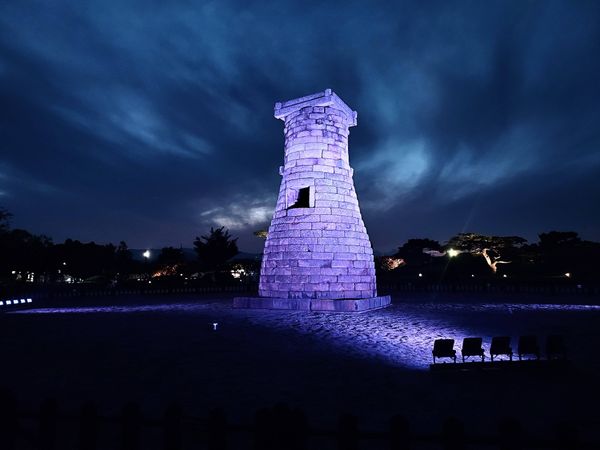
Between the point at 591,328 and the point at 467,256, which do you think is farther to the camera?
the point at 467,256

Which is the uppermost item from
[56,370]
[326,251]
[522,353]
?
[326,251]

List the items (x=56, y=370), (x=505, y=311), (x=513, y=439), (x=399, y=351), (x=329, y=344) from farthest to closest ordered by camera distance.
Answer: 1. (x=505, y=311)
2. (x=329, y=344)
3. (x=399, y=351)
4. (x=56, y=370)
5. (x=513, y=439)

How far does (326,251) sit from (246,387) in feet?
36.1

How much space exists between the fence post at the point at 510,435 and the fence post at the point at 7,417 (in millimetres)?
3470

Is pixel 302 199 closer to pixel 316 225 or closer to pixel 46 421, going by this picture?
pixel 316 225

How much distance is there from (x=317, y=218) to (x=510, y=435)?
14.5 meters

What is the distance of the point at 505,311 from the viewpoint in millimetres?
16062

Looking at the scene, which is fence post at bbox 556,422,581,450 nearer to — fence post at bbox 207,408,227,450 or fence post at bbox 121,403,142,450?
fence post at bbox 207,408,227,450

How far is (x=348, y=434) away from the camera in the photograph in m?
2.44

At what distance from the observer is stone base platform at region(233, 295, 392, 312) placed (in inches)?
591

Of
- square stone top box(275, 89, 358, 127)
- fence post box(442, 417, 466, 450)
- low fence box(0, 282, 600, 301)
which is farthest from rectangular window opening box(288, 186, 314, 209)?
fence post box(442, 417, 466, 450)

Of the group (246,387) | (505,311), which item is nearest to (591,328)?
(505,311)

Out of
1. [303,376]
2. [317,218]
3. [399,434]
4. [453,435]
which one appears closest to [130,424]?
[399,434]

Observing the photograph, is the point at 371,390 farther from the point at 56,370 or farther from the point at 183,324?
the point at 183,324
